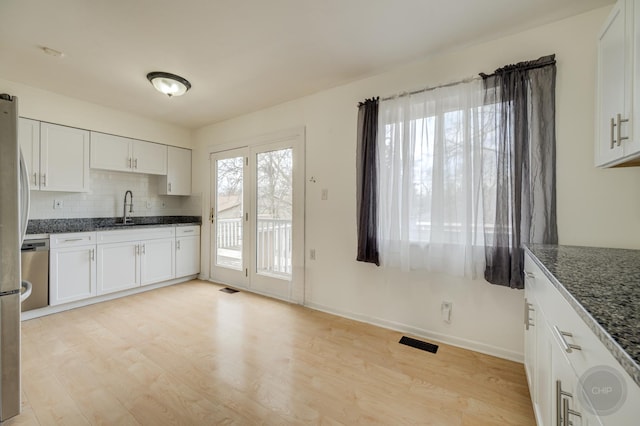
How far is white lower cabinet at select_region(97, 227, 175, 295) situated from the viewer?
3.43 metres

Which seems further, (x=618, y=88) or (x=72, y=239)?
(x=72, y=239)

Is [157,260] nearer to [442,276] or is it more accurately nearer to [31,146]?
[31,146]

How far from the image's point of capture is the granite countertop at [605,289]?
0.57 m

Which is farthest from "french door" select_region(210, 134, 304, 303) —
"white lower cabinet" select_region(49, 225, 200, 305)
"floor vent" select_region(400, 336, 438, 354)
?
"floor vent" select_region(400, 336, 438, 354)

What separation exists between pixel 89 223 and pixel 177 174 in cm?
137

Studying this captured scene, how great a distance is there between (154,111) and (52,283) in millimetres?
2461

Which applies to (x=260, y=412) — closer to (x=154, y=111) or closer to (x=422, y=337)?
(x=422, y=337)

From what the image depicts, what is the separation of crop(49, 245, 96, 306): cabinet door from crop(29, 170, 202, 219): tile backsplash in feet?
2.52

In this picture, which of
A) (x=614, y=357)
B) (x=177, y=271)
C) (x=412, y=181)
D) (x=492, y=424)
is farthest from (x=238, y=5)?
(x=177, y=271)

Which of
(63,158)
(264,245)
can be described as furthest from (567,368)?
(63,158)

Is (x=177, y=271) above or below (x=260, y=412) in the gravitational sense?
above

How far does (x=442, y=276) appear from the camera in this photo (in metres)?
2.42

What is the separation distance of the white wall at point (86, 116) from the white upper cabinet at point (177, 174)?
147 millimetres

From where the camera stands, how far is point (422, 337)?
251 centimetres
